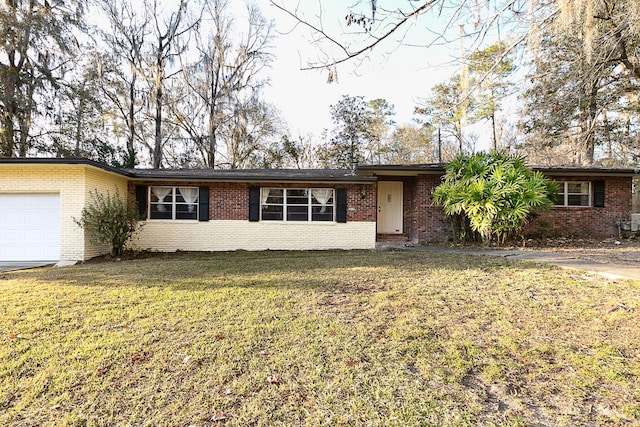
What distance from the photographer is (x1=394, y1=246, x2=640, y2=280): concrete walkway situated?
5199 millimetres

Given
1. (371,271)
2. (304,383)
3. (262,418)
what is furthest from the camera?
(371,271)

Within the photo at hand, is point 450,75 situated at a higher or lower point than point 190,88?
lower

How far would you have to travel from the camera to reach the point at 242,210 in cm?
1027

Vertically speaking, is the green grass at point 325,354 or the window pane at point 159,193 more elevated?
the window pane at point 159,193

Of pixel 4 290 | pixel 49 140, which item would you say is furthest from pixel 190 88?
pixel 4 290

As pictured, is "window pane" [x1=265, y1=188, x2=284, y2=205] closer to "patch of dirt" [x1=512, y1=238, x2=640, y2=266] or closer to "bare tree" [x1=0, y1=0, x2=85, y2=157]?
"patch of dirt" [x1=512, y1=238, x2=640, y2=266]

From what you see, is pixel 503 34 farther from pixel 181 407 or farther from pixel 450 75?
pixel 181 407

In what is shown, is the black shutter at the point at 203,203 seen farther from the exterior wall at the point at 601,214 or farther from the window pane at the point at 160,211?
the exterior wall at the point at 601,214

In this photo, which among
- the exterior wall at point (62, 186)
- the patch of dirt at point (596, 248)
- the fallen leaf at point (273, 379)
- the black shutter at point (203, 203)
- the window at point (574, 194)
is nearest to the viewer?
the fallen leaf at point (273, 379)

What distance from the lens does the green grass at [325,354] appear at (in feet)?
6.97

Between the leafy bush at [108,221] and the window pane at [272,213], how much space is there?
12.4ft

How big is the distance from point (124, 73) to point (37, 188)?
43.2 ft

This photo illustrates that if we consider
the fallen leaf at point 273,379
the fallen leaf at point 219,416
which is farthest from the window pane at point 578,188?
the fallen leaf at point 219,416

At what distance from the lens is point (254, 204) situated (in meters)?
10.2
